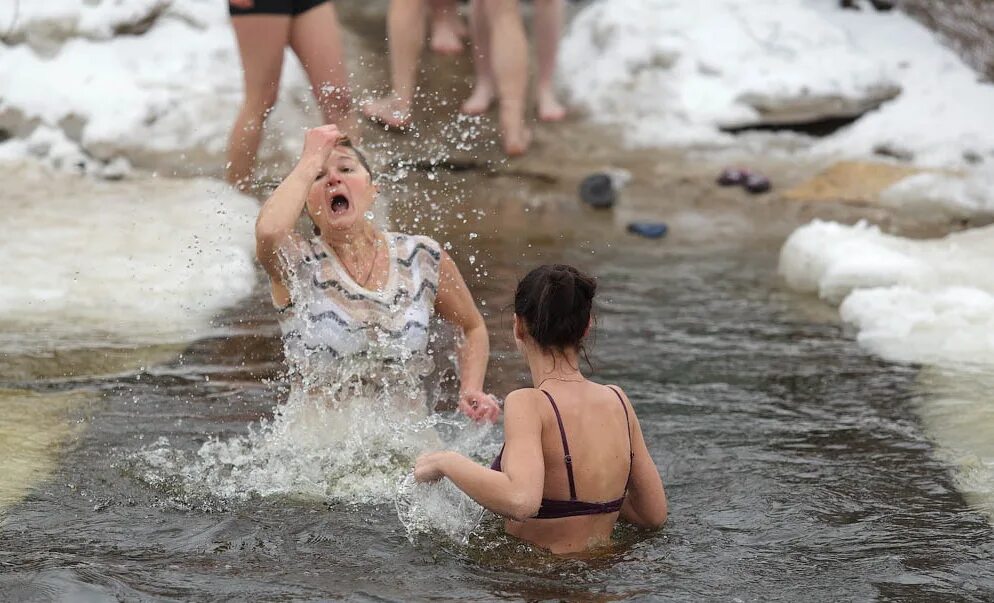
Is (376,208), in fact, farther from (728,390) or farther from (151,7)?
(151,7)

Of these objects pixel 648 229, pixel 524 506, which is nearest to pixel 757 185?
pixel 648 229

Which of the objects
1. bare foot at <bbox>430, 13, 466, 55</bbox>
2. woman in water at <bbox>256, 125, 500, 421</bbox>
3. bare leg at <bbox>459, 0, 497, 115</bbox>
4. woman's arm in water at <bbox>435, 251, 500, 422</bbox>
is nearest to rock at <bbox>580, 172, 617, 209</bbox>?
bare leg at <bbox>459, 0, 497, 115</bbox>

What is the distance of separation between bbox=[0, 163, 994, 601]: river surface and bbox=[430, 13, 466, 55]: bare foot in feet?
12.9

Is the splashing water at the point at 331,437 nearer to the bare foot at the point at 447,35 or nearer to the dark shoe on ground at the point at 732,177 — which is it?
the dark shoe on ground at the point at 732,177

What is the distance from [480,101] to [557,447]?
6065 millimetres

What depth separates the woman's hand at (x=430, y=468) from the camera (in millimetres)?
3781

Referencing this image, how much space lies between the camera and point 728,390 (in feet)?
18.9

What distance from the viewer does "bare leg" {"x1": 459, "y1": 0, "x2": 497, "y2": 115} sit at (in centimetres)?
928

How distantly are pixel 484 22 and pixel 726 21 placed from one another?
242 cm

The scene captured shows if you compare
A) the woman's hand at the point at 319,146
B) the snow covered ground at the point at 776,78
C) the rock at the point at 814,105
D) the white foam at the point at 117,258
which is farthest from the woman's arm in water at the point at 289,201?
the rock at the point at 814,105

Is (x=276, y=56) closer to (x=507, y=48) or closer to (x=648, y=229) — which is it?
(x=507, y=48)

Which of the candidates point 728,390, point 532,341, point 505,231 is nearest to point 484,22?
point 505,231

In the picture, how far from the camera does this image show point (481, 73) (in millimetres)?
9625

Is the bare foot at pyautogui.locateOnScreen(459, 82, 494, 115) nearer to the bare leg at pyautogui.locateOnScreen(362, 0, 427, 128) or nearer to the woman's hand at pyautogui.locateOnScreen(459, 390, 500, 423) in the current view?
the bare leg at pyautogui.locateOnScreen(362, 0, 427, 128)
